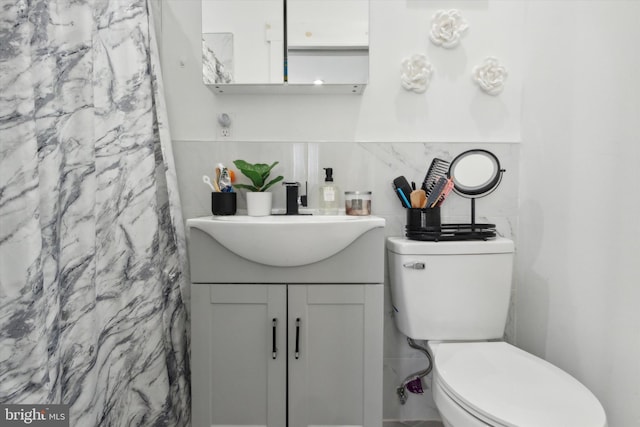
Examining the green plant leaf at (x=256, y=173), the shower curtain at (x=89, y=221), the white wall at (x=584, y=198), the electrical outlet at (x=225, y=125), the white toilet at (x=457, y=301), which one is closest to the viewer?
the shower curtain at (x=89, y=221)

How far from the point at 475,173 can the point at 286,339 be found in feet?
3.21

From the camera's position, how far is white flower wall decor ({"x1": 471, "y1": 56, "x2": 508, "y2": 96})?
153 centimetres

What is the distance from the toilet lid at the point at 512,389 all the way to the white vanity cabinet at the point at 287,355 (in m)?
0.26

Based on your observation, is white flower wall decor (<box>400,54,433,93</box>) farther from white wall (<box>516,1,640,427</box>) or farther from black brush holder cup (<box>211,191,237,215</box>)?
black brush holder cup (<box>211,191,237,215</box>)

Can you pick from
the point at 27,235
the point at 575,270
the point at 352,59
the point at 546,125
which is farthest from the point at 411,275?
the point at 27,235

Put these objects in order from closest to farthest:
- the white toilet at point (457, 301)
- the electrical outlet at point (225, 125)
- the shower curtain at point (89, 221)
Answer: the shower curtain at point (89, 221), the white toilet at point (457, 301), the electrical outlet at point (225, 125)

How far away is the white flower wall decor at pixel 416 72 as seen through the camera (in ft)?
5.01

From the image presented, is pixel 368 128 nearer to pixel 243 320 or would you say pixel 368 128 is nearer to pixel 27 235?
pixel 243 320

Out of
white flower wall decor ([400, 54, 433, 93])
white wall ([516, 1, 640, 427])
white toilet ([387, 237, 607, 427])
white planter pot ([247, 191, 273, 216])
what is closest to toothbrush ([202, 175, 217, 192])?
white planter pot ([247, 191, 273, 216])

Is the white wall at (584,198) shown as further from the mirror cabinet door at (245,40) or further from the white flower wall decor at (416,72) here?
the mirror cabinet door at (245,40)

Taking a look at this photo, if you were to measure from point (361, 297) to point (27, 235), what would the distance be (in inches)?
35.2

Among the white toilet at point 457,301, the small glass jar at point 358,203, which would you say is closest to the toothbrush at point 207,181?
the small glass jar at point 358,203

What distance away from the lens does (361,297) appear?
1.19 meters

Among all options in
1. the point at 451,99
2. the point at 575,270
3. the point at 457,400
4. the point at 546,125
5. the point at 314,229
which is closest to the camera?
the point at 457,400
